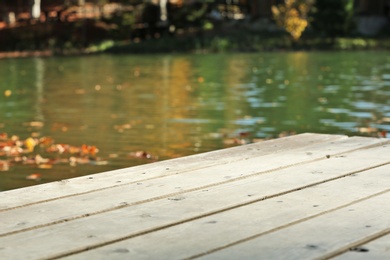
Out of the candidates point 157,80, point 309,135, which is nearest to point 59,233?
point 309,135

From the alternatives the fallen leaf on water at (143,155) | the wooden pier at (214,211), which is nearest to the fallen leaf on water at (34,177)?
the fallen leaf on water at (143,155)

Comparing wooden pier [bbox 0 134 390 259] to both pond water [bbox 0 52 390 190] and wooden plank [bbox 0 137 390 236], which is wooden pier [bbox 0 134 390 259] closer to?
wooden plank [bbox 0 137 390 236]

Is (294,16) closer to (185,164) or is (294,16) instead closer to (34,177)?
(34,177)

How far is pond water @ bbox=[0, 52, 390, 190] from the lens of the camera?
41.0ft

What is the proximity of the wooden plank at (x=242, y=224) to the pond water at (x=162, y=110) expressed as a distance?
17.2 ft

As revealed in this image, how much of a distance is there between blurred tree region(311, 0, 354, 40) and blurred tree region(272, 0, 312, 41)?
779mm

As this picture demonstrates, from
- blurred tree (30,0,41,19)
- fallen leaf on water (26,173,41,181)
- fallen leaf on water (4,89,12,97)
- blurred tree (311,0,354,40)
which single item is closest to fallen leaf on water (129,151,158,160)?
fallen leaf on water (26,173,41,181)

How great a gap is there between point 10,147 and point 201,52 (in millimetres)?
34046

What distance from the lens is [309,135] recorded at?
8320mm

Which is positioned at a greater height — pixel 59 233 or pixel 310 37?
pixel 59 233

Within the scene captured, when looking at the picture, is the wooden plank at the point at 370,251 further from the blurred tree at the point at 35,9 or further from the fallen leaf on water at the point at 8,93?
the blurred tree at the point at 35,9

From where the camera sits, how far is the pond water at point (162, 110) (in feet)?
41.0

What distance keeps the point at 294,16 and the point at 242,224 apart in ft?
150

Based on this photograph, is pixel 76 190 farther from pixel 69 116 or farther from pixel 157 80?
pixel 157 80
